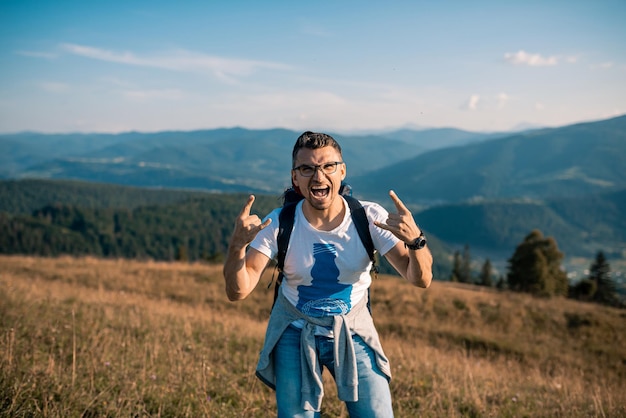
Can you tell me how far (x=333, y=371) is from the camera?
2.83m

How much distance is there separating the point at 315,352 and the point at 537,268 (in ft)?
105

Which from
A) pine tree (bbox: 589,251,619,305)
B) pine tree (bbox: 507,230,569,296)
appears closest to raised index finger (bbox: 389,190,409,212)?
pine tree (bbox: 507,230,569,296)

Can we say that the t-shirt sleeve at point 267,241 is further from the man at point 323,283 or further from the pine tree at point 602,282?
the pine tree at point 602,282

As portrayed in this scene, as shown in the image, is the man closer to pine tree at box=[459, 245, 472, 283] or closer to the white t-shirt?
the white t-shirt

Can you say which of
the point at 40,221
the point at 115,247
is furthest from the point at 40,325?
the point at 40,221

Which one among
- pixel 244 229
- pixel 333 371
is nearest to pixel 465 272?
pixel 333 371

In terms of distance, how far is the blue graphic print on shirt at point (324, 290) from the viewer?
2760mm

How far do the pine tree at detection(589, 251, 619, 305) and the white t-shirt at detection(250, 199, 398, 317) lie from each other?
44113 millimetres

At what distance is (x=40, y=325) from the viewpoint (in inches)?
233

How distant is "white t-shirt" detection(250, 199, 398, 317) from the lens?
9.05 ft

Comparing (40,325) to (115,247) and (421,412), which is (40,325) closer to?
(421,412)

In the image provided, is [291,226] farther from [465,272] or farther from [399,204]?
[465,272]

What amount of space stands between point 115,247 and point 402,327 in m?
118

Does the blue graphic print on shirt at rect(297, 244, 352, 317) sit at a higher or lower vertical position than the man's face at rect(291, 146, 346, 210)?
lower
